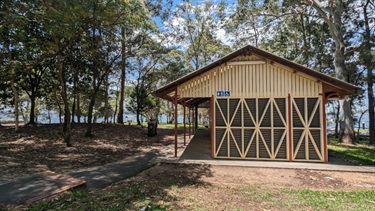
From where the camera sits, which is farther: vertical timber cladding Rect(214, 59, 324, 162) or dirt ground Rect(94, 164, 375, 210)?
vertical timber cladding Rect(214, 59, 324, 162)

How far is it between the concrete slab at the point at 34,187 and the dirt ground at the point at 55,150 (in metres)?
0.66

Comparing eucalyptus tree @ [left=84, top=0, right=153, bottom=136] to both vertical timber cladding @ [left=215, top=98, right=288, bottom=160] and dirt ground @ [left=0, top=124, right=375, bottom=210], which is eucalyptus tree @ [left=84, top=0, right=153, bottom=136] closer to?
dirt ground @ [left=0, top=124, right=375, bottom=210]

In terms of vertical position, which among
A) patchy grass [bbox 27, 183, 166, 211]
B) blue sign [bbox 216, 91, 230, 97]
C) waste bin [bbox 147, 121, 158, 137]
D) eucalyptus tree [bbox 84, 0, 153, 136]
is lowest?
patchy grass [bbox 27, 183, 166, 211]

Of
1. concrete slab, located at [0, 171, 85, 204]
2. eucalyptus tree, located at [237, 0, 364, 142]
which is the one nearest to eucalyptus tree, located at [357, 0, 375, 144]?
eucalyptus tree, located at [237, 0, 364, 142]

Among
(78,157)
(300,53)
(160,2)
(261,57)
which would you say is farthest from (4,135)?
(300,53)

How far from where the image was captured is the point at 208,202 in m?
4.28

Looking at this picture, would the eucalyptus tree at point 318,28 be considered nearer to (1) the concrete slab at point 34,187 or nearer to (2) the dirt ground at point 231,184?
(2) the dirt ground at point 231,184

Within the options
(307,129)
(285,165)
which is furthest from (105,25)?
(307,129)

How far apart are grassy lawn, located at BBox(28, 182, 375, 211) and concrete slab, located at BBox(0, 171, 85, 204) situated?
35 cm

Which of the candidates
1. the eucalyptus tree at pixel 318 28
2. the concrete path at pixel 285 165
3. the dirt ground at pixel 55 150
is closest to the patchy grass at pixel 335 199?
the concrete path at pixel 285 165

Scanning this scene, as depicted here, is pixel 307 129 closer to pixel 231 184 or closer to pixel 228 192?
pixel 231 184

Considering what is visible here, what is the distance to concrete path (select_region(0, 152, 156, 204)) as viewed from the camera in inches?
167

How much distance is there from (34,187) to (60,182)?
1.64 ft

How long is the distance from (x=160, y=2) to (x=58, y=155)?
866 centimetres
